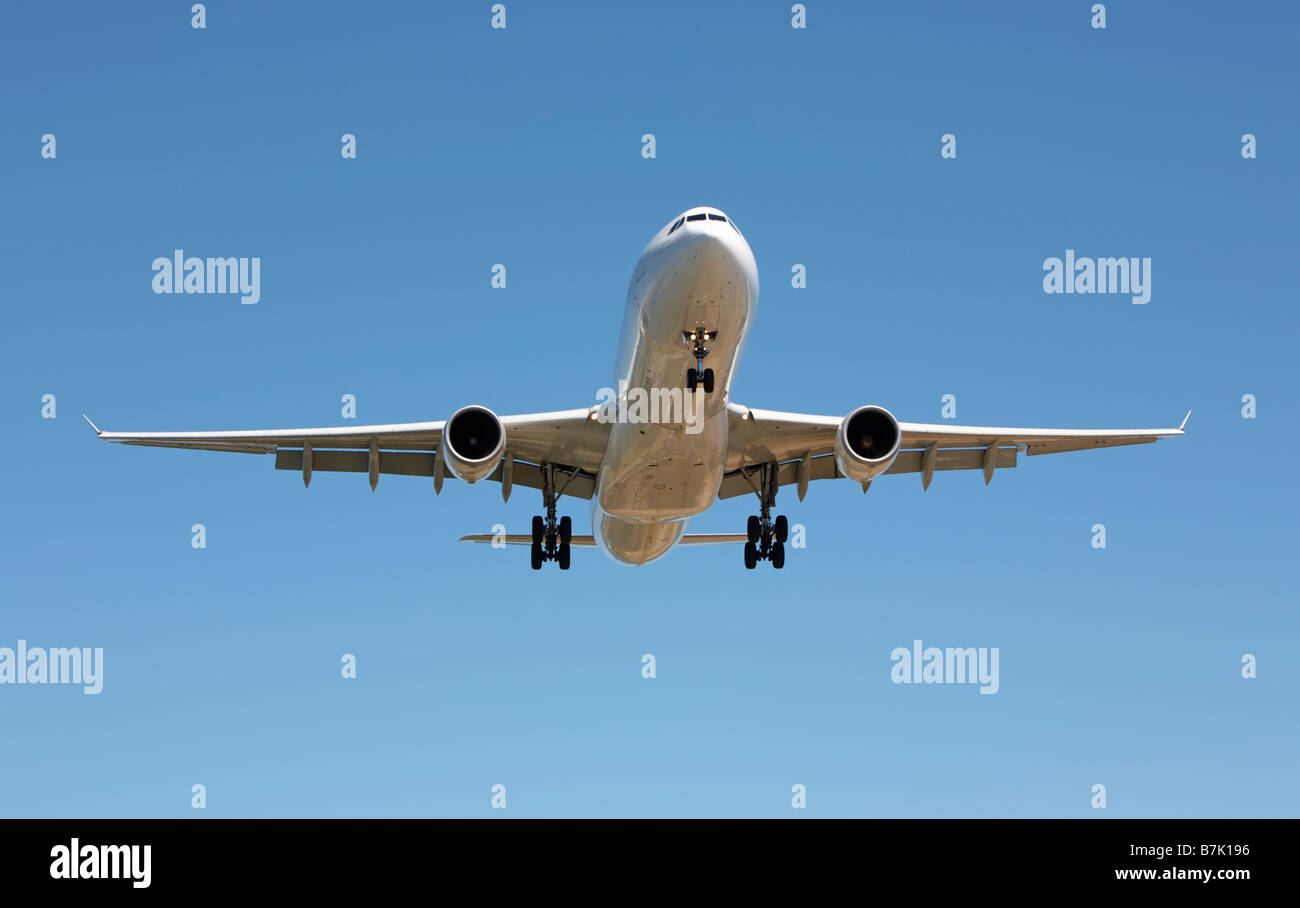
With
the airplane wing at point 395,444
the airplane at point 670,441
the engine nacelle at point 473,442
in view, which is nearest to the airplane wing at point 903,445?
the airplane at point 670,441

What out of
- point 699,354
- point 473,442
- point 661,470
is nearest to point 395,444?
point 473,442

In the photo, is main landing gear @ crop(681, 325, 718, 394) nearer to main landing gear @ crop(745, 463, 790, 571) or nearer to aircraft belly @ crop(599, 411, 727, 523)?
aircraft belly @ crop(599, 411, 727, 523)

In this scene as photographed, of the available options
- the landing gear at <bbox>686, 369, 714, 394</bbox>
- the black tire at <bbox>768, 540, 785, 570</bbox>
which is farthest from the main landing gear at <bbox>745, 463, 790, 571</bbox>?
the landing gear at <bbox>686, 369, 714, 394</bbox>

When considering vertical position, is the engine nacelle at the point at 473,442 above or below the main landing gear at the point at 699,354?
below

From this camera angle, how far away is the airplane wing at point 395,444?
25.8 meters

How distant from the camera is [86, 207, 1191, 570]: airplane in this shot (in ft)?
69.3

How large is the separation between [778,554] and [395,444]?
8.46 m

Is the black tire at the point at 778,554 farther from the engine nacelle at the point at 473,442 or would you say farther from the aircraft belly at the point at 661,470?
the engine nacelle at the point at 473,442

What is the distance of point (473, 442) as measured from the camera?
24.2 metres

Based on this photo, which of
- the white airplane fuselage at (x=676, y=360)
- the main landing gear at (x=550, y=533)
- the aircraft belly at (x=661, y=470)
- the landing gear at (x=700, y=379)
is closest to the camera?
the white airplane fuselage at (x=676, y=360)

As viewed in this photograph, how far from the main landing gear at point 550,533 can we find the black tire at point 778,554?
4.40 m

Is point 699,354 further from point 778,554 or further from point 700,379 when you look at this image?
point 778,554
